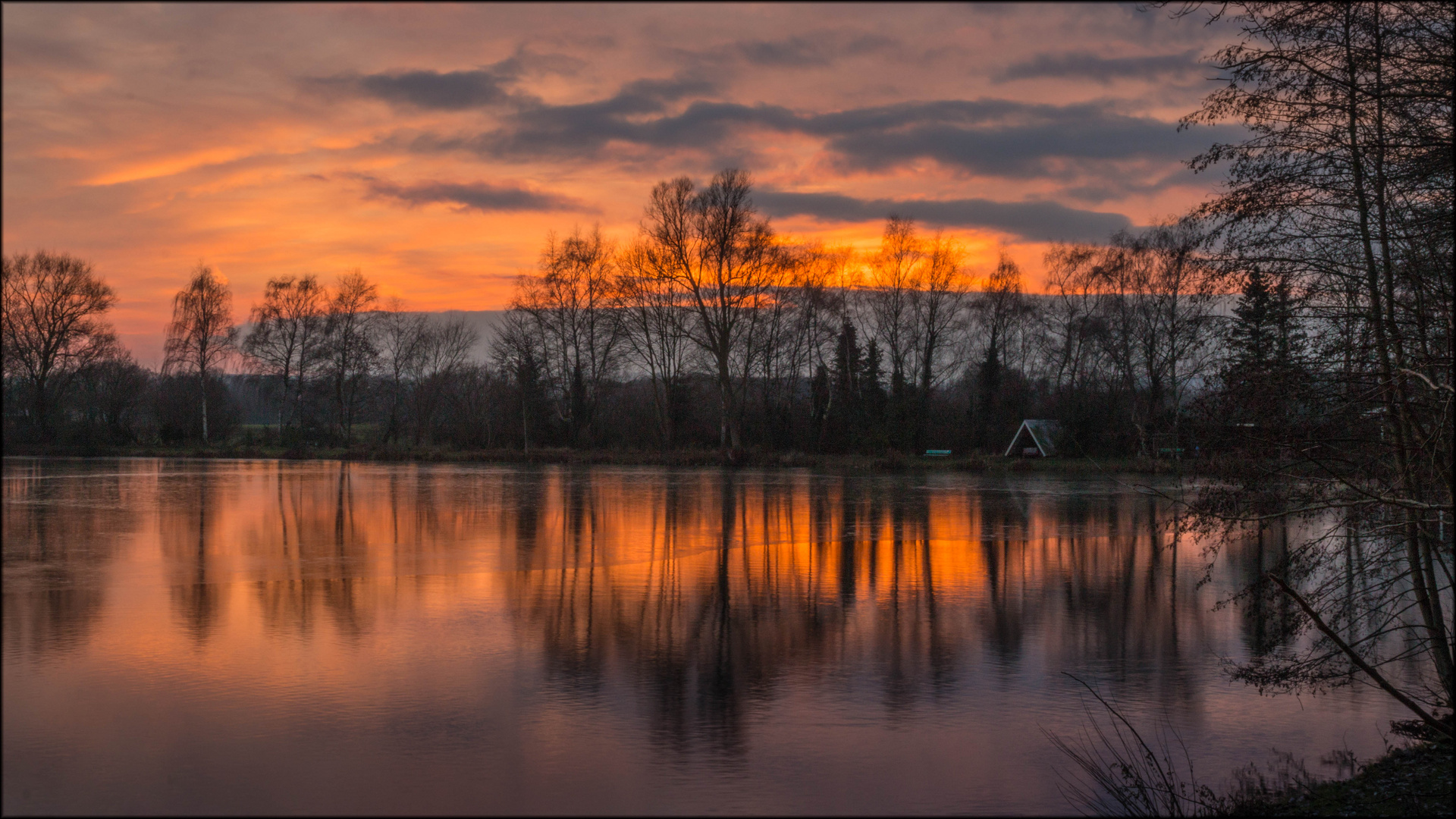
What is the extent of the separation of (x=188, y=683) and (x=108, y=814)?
269 centimetres

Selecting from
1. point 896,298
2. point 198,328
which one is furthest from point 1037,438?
point 198,328

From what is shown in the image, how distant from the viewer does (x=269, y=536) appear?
18.6 m

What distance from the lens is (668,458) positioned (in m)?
47.7

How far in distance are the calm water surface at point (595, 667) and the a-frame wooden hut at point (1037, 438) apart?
1179 inches

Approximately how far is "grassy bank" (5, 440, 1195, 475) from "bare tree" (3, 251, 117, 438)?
15.0 m

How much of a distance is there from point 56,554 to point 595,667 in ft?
31.8

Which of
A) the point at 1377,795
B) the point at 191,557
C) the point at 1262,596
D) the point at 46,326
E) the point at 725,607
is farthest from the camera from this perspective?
the point at 46,326

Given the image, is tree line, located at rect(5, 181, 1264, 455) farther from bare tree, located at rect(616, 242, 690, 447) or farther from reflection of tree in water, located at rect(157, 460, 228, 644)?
reflection of tree in water, located at rect(157, 460, 228, 644)

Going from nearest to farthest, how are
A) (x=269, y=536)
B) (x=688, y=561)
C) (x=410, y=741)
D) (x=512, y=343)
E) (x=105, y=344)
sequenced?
(x=410, y=741), (x=688, y=561), (x=269, y=536), (x=105, y=344), (x=512, y=343)

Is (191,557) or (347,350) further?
(347,350)

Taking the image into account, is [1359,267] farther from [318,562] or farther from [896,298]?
[896,298]

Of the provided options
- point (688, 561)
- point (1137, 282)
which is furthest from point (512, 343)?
point (688, 561)

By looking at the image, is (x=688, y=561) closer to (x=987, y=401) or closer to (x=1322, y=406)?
(x=1322, y=406)

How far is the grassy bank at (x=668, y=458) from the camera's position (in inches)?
1804
